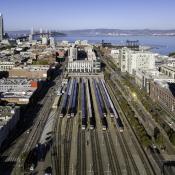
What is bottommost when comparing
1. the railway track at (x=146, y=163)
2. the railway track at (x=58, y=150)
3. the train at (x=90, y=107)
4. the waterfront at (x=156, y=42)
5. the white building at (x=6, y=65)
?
the railway track at (x=146, y=163)

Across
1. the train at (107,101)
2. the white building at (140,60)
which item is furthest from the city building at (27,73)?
the white building at (140,60)

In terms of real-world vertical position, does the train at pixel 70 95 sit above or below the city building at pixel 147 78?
below

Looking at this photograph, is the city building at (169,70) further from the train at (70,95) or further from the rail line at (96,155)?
the rail line at (96,155)

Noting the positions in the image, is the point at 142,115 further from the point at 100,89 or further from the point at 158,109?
the point at 100,89

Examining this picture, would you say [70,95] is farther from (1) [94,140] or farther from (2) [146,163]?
(2) [146,163]

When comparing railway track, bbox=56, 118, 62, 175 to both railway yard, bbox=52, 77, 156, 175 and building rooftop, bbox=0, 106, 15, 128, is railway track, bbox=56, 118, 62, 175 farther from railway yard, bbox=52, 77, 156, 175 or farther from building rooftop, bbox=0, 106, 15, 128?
building rooftop, bbox=0, 106, 15, 128

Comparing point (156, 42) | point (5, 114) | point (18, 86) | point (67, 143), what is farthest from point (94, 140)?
point (156, 42)

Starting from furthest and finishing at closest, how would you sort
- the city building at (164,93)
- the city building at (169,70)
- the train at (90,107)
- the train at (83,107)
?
the city building at (169,70) < the city building at (164,93) < the train at (90,107) < the train at (83,107)

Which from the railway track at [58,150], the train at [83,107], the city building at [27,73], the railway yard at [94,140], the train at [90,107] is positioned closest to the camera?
the railway track at [58,150]

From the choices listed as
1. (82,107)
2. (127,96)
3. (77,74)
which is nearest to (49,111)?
(82,107)
